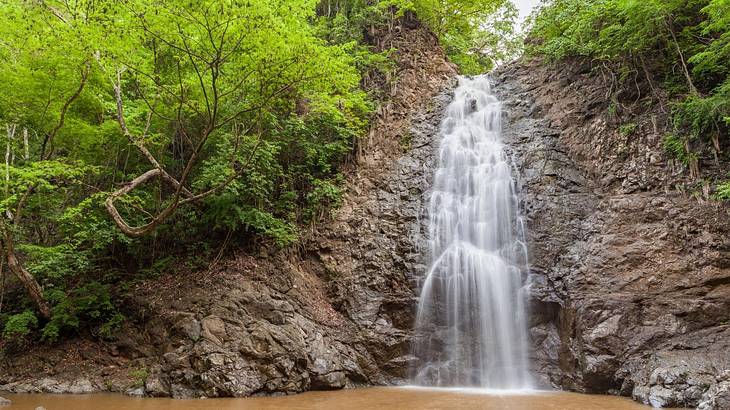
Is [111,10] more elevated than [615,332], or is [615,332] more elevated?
[111,10]

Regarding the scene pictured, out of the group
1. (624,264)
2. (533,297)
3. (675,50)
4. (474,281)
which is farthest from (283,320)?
(675,50)

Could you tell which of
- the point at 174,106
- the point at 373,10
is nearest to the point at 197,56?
the point at 174,106

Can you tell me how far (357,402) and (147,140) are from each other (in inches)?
274

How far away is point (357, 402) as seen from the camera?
725 cm

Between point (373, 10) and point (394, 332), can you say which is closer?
point (394, 332)

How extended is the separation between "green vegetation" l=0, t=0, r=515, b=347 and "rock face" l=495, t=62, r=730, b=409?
597 cm

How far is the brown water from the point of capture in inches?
264

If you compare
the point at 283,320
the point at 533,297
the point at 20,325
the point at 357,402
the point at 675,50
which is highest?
the point at 675,50

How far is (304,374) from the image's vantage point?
8422mm

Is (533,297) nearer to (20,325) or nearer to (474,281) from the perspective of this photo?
(474,281)

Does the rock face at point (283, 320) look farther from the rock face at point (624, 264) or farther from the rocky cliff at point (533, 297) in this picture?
the rock face at point (624, 264)

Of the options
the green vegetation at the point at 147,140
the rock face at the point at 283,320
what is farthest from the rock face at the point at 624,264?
the green vegetation at the point at 147,140

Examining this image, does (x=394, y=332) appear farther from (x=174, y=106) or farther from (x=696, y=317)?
(x=174, y=106)

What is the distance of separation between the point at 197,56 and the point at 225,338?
17.2ft
